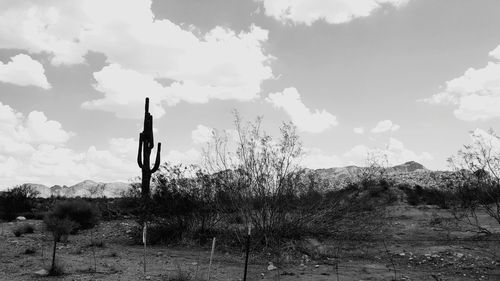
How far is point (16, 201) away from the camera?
58.9 feet

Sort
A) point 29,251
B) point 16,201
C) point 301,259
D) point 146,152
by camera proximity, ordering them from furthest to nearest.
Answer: point 16,201 → point 146,152 → point 301,259 → point 29,251

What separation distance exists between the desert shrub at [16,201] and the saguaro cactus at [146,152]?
6.61 metres

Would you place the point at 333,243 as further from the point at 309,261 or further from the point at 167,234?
the point at 167,234

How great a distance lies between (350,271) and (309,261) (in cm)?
122

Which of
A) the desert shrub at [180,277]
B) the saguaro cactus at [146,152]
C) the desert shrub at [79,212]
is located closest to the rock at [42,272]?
the desert shrub at [180,277]

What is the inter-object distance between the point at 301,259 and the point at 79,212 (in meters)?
7.77

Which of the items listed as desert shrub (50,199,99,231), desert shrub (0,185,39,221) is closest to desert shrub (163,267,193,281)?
desert shrub (50,199,99,231)

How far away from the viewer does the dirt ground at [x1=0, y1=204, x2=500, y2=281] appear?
7605 millimetres

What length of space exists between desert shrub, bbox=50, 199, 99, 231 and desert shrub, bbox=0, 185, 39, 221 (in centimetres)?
400

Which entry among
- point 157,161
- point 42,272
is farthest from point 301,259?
point 157,161

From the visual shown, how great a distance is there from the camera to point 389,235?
482 inches

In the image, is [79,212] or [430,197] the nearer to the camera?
[79,212]

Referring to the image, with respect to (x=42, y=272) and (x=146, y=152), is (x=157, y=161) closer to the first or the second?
(x=146, y=152)

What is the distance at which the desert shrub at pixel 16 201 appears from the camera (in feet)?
54.1
